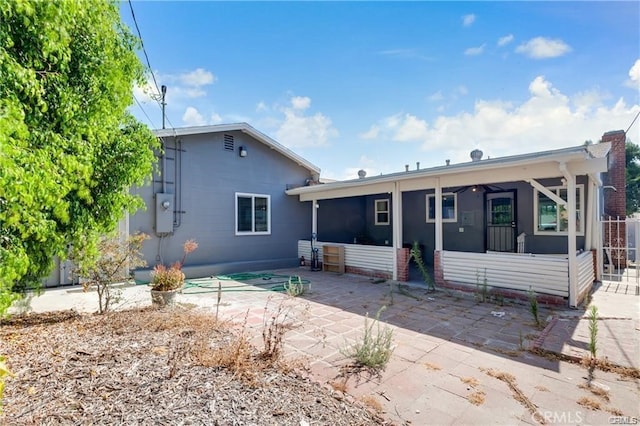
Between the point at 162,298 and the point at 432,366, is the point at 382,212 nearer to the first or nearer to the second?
the point at 162,298

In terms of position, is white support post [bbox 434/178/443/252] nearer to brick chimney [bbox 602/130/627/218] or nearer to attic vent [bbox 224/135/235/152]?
attic vent [bbox 224/135/235/152]

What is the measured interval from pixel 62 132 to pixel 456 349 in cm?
548

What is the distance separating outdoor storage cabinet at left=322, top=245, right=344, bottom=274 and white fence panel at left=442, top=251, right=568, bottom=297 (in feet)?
10.8

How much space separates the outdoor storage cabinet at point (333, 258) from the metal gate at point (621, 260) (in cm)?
676

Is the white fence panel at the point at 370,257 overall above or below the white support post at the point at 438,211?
below

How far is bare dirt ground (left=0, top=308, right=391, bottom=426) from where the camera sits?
7.97 ft

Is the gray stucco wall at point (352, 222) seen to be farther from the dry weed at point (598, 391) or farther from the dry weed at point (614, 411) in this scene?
the dry weed at point (614, 411)

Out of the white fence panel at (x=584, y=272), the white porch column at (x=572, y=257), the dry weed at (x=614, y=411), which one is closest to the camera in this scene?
the dry weed at (x=614, y=411)

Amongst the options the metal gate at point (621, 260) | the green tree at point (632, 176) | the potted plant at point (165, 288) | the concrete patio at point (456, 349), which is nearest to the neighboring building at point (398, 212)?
the metal gate at point (621, 260)

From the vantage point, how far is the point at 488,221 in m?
10.3

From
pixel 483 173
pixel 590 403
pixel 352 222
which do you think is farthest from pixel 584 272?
pixel 352 222

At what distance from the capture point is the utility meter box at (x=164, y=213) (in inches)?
336

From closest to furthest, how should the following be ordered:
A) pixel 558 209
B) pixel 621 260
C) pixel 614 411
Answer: pixel 614 411 → pixel 558 209 → pixel 621 260

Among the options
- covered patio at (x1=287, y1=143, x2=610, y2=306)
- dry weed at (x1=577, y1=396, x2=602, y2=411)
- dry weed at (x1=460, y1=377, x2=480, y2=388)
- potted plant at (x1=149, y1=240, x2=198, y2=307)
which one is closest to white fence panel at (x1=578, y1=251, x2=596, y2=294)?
covered patio at (x1=287, y1=143, x2=610, y2=306)
